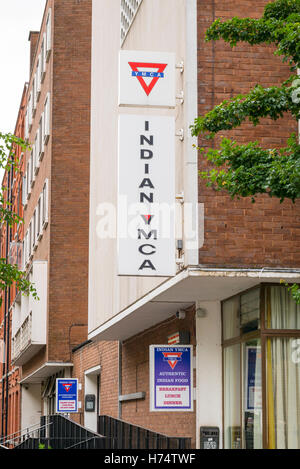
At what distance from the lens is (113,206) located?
1970 cm

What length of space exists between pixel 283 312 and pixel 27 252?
27.7 metres

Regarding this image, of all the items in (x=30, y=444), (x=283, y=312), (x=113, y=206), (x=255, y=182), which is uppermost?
(x=113, y=206)

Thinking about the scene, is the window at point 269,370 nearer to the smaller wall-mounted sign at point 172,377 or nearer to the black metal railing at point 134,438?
the black metal railing at point 134,438

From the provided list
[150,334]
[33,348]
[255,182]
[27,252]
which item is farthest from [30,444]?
[27,252]

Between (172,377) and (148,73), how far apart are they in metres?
5.02

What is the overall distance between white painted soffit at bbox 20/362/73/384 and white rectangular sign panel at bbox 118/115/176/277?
1775 centimetres

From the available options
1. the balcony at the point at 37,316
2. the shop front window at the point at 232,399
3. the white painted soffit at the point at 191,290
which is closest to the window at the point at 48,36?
the balcony at the point at 37,316

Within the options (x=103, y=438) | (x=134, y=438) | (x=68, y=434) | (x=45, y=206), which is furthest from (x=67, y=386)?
(x=103, y=438)

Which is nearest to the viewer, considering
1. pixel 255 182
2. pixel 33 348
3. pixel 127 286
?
pixel 255 182

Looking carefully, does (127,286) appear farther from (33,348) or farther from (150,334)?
(33,348)

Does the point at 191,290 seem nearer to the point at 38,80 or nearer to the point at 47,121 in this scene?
the point at 47,121

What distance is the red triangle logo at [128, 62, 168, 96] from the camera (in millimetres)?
13031

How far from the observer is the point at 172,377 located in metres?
14.7

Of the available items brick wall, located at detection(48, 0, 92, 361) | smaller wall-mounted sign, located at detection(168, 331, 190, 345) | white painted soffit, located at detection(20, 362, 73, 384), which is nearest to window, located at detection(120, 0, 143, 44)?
smaller wall-mounted sign, located at detection(168, 331, 190, 345)
